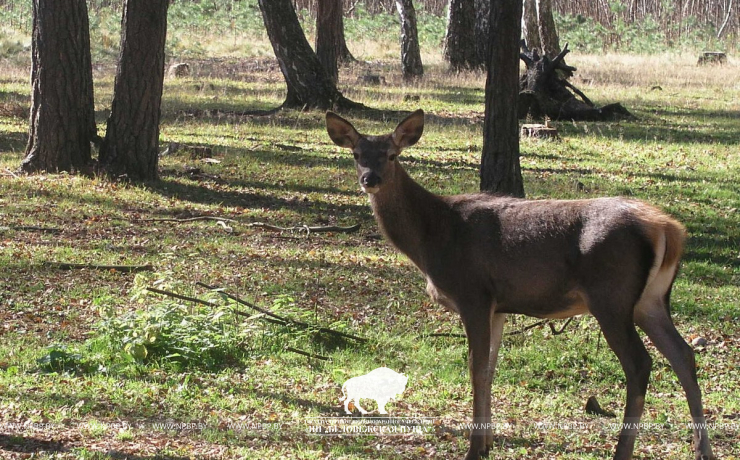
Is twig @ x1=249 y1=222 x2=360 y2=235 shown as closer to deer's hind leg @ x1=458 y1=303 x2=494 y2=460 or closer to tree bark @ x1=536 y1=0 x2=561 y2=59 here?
deer's hind leg @ x1=458 y1=303 x2=494 y2=460

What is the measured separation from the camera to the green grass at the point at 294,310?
249 inches

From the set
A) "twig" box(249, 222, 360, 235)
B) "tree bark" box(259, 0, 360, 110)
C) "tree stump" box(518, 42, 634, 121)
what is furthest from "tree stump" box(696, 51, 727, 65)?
"twig" box(249, 222, 360, 235)

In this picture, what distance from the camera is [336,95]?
20531mm

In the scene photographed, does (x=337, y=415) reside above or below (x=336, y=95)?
below

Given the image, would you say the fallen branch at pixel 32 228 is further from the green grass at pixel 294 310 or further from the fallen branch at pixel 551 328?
the fallen branch at pixel 551 328

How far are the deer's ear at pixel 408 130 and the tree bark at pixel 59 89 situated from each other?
7.98 metres

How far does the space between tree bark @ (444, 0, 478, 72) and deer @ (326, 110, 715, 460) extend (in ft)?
74.8

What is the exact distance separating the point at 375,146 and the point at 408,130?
1.34 ft

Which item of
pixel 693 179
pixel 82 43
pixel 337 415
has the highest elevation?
pixel 82 43

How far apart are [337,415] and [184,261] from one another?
396cm

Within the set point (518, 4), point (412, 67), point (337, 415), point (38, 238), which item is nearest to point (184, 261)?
point (38, 238)

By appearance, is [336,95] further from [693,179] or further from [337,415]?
[337,415]

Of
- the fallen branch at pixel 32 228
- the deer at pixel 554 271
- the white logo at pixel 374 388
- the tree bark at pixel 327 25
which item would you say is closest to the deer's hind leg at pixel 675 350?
the deer at pixel 554 271

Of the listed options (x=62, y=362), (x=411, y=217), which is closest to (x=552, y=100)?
(x=411, y=217)
